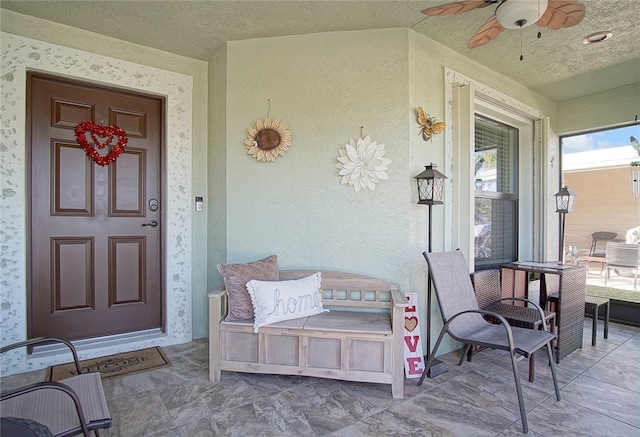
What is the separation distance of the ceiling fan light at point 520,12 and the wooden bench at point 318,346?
1.81m

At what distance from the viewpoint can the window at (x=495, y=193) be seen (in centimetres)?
350

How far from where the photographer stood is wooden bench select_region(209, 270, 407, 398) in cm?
211

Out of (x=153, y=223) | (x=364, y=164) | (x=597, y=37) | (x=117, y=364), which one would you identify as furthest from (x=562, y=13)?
(x=117, y=364)

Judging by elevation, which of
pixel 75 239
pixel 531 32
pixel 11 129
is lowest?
pixel 75 239

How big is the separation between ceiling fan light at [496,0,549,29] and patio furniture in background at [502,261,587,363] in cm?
198

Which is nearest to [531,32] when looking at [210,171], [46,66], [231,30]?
[231,30]

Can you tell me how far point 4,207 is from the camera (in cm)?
241

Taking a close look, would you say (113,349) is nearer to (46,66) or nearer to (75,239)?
(75,239)

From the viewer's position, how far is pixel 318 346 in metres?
2.19

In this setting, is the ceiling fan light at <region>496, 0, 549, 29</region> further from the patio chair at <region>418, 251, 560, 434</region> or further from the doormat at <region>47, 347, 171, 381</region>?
the doormat at <region>47, 347, 171, 381</region>

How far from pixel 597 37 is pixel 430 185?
1977 mm

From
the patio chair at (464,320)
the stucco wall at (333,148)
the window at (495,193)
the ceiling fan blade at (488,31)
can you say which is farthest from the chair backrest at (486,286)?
the ceiling fan blade at (488,31)

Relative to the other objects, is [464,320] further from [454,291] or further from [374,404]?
[374,404]

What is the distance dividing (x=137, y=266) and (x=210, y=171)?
3.56 feet
